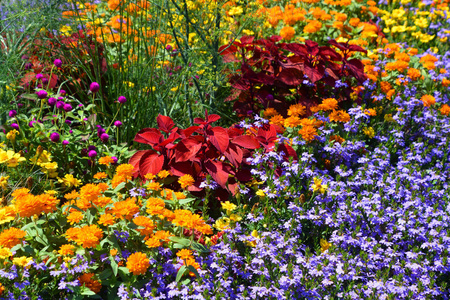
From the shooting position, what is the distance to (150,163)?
249cm

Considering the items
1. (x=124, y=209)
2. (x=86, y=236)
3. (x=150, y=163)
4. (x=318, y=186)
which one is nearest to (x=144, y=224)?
(x=124, y=209)

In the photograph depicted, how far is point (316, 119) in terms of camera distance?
296cm

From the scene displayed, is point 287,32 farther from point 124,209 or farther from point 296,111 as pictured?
point 124,209

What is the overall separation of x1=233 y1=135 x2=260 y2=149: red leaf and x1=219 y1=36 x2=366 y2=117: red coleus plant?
56 cm

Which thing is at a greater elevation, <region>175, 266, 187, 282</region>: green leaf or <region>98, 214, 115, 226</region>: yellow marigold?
<region>98, 214, 115, 226</region>: yellow marigold

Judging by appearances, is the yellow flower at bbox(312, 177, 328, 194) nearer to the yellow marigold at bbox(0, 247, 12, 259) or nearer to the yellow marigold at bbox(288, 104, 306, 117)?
the yellow marigold at bbox(288, 104, 306, 117)

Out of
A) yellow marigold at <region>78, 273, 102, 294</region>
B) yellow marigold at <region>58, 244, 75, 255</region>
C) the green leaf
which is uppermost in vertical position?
yellow marigold at <region>58, 244, 75, 255</region>

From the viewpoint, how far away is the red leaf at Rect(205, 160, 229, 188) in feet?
7.98

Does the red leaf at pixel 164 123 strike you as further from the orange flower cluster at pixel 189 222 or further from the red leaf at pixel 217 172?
the orange flower cluster at pixel 189 222

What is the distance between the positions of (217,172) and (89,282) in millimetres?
940

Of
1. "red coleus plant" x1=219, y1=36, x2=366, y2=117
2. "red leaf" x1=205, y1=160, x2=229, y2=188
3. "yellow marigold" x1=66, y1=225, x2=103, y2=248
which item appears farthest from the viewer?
"red coleus plant" x1=219, y1=36, x2=366, y2=117

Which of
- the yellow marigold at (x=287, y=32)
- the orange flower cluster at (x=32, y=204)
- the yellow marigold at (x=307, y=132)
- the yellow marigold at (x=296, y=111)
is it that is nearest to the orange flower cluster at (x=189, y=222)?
the orange flower cluster at (x=32, y=204)

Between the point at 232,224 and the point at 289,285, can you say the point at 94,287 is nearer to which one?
the point at 232,224

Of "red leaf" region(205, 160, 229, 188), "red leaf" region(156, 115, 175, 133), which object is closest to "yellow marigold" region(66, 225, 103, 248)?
"red leaf" region(205, 160, 229, 188)
